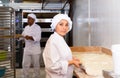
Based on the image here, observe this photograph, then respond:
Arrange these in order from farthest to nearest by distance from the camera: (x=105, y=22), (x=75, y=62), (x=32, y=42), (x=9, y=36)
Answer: (x=32, y=42) → (x=9, y=36) → (x=105, y=22) → (x=75, y=62)

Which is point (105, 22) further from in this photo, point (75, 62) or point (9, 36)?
point (9, 36)

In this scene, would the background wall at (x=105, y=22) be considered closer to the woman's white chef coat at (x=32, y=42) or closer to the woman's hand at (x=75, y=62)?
the woman's hand at (x=75, y=62)

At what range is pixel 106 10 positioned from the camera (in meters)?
2.83

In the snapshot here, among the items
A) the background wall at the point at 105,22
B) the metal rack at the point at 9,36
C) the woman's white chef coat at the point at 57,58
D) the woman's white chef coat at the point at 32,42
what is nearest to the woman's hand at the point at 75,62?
the woman's white chef coat at the point at 57,58

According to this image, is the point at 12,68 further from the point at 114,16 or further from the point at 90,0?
the point at 114,16

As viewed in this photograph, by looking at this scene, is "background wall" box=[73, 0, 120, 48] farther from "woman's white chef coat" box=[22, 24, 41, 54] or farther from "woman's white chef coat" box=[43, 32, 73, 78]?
"woman's white chef coat" box=[22, 24, 41, 54]

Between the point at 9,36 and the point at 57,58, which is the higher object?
the point at 9,36

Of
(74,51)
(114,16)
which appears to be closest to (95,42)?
(74,51)

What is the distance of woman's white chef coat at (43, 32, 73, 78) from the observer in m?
1.99

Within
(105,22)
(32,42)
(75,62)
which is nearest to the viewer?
(75,62)

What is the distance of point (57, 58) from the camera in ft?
6.54

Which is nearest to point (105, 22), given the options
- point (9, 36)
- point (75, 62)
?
point (75, 62)

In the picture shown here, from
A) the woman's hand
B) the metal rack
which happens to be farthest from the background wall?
the metal rack

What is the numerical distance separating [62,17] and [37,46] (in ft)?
10.0
